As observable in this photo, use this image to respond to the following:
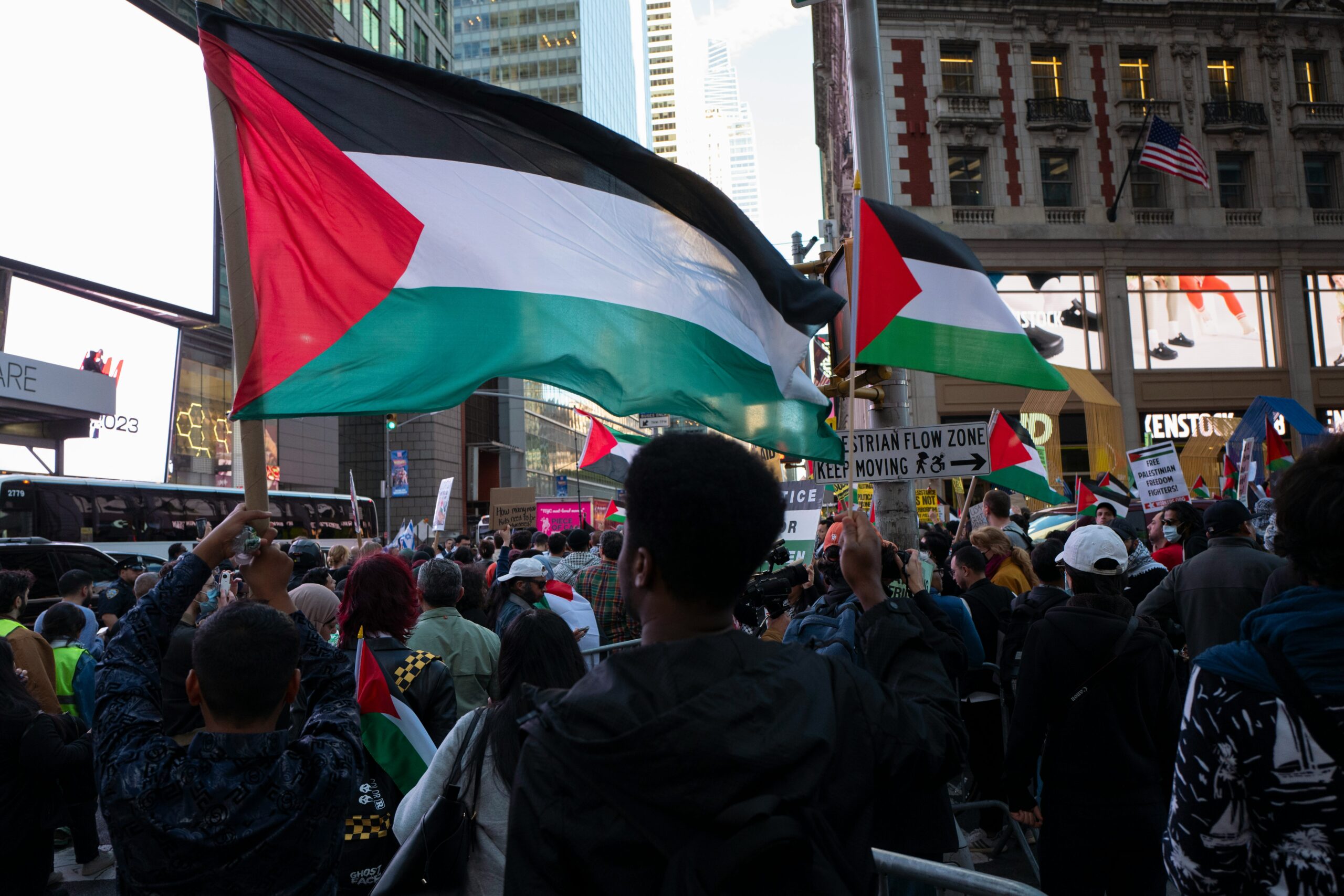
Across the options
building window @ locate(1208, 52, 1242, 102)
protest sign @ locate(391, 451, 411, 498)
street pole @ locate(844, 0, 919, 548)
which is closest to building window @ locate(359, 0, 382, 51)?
protest sign @ locate(391, 451, 411, 498)

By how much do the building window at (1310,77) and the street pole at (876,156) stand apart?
35.7m

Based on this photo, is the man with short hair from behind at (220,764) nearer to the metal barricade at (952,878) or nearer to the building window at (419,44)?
the metal barricade at (952,878)

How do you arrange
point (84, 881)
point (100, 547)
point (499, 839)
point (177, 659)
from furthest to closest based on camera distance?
point (100, 547)
point (84, 881)
point (177, 659)
point (499, 839)

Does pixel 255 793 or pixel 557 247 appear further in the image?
pixel 557 247

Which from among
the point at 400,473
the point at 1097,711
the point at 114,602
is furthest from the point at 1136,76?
the point at 1097,711

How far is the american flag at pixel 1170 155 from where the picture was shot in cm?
2561

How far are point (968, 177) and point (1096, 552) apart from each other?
31.6 meters

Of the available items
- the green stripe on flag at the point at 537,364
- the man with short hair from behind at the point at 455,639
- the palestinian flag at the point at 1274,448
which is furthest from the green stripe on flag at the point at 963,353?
the palestinian flag at the point at 1274,448

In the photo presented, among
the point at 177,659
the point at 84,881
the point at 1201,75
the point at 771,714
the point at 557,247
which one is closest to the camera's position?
the point at 771,714

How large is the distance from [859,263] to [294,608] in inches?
152

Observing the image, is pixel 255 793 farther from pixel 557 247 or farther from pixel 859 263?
pixel 859 263

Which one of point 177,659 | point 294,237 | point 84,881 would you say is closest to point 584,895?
point 177,659

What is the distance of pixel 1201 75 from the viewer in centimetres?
3416

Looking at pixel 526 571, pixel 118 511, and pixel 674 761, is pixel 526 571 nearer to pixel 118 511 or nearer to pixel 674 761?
pixel 674 761
